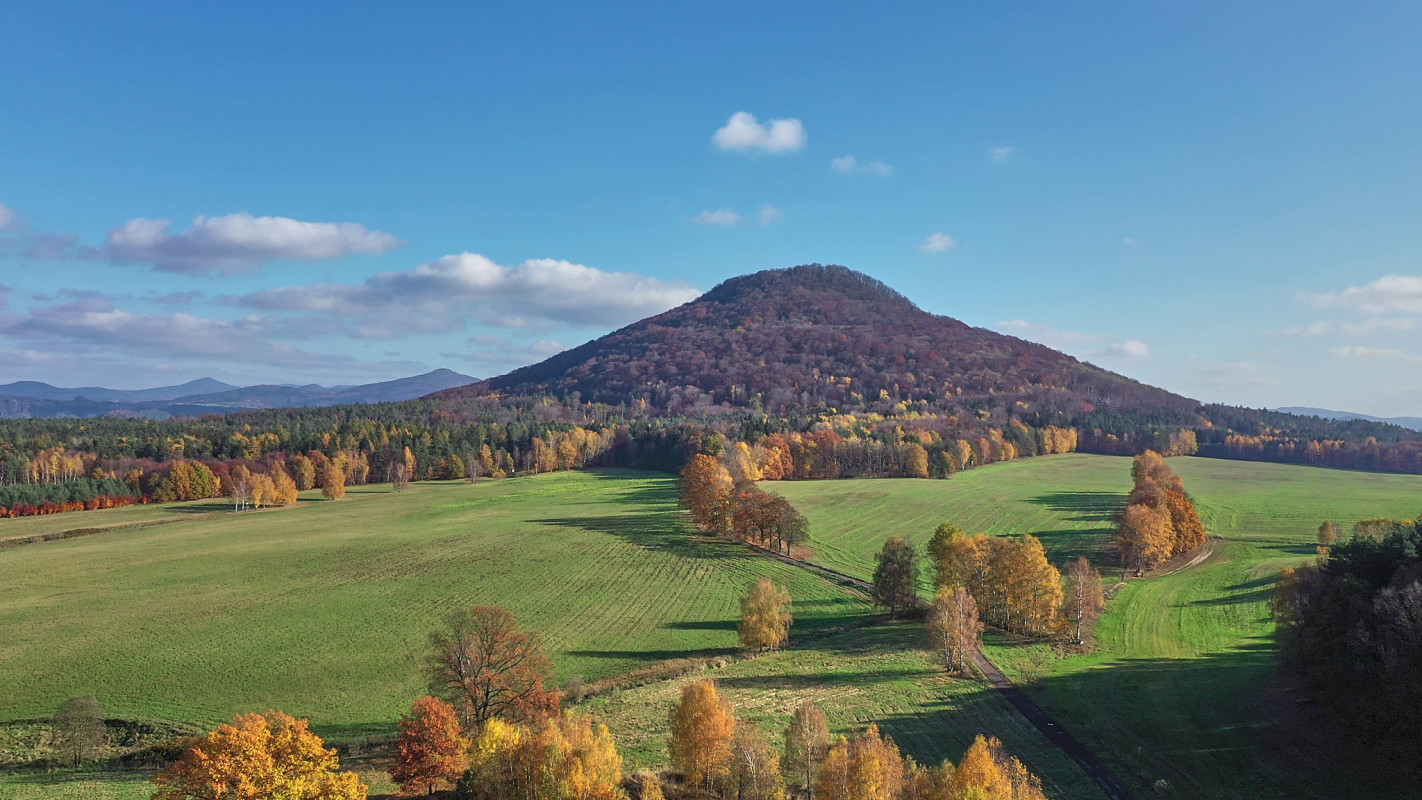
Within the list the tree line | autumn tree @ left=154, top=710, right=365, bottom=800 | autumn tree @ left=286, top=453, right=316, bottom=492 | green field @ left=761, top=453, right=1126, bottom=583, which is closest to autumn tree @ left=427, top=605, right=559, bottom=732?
autumn tree @ left=154, top=710, right=365, bottom=800

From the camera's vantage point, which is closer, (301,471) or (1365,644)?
(1365,644)

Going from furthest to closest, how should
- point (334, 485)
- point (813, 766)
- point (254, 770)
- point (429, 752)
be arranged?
1. point (334, 485)
2. point (429, 752)
3. point (813, 766)
4. point (254, 770)

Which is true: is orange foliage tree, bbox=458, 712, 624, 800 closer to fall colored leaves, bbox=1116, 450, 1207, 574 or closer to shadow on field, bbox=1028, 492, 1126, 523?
fall colored leaves, bbox=1116, 450, 1207, 574

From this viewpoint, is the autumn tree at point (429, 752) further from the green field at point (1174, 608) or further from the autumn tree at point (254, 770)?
the green field at point (1174, 608)

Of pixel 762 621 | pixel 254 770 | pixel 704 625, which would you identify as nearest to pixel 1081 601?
pixel 762 621

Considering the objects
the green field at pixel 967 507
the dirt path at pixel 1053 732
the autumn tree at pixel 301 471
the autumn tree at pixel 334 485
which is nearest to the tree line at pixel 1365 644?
the dirt path at pixel 1053 732

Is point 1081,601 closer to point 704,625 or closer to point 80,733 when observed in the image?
point 704,625
